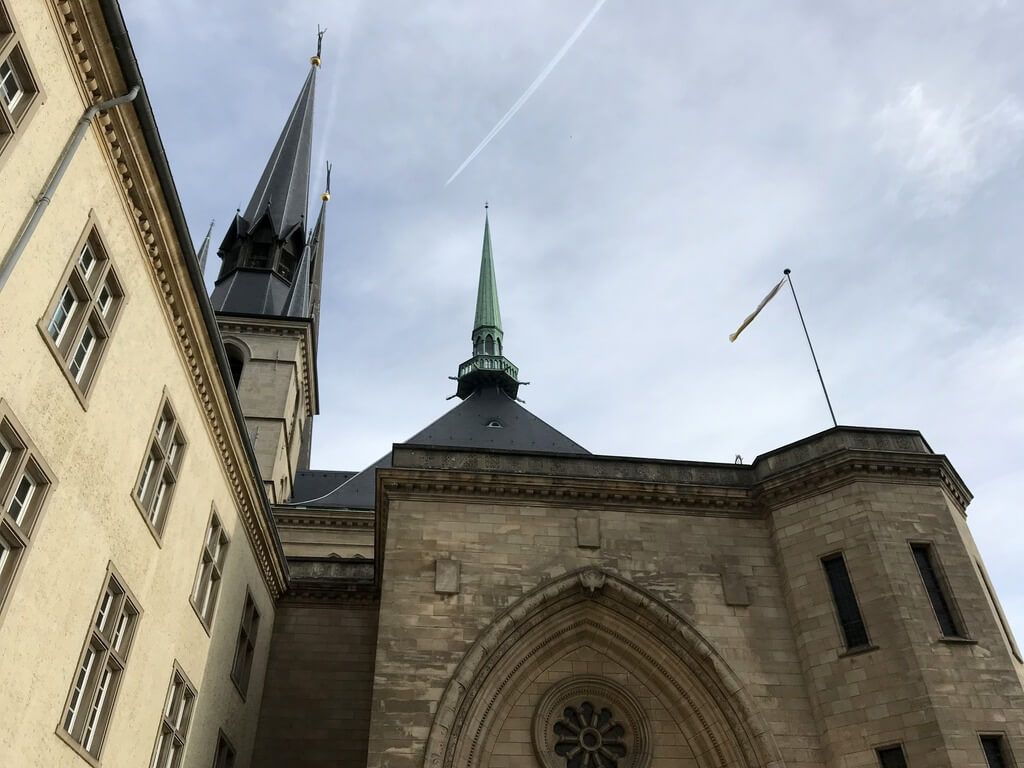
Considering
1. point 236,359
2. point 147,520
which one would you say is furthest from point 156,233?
point 236,359

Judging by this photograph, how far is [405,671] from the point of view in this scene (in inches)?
633

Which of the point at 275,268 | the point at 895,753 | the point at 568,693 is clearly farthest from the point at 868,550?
the point at 275,268

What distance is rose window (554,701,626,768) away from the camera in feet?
55.6

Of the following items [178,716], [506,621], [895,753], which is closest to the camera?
[178,716]

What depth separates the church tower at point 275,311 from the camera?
3194 cm

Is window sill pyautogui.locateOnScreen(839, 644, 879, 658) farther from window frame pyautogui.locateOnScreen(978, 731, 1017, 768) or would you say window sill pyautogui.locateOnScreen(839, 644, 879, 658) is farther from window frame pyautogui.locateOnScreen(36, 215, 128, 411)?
window frame pyautogui.locateOnScreen(36, 215, 128, 411)

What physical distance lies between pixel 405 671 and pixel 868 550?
998cm

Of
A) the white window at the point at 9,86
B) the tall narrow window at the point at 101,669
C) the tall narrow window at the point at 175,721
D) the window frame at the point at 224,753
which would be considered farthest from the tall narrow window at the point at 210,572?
the white window at the point at 9,86

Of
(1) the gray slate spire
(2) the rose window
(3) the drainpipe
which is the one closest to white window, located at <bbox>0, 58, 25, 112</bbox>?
(3) the drainpipe

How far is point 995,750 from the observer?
15.0 metres

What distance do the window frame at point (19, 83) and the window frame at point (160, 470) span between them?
5187 mm

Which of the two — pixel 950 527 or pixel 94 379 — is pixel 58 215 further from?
pixel 950 527

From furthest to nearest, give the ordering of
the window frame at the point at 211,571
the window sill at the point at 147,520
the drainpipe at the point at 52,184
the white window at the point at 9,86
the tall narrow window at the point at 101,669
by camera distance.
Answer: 1. the window frame at the point at 211,571
2. the window sill at the point at 147,520
3. the tall narrow window at the point at 101,669
4. the white window at the point at 9,86
5. the drainpipe at the point at 52,184

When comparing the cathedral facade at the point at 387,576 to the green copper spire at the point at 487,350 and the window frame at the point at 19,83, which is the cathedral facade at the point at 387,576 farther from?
the green copper spire at the point at 487,350
